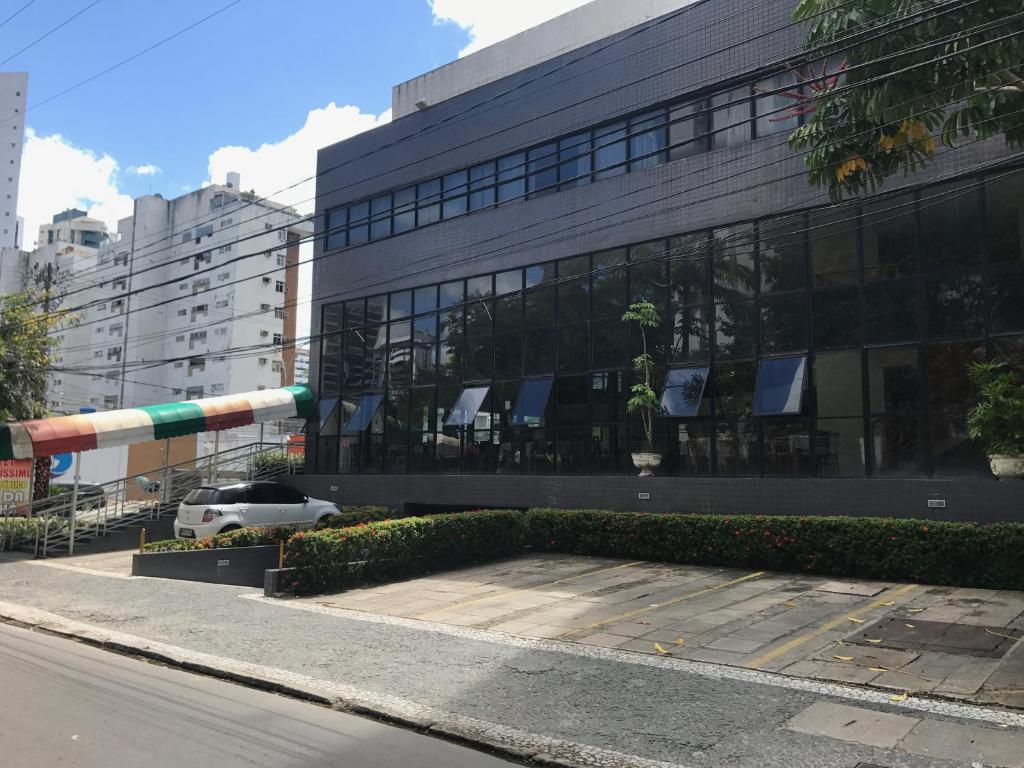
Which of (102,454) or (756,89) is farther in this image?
(102,454)

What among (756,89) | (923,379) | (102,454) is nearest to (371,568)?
(923,379)

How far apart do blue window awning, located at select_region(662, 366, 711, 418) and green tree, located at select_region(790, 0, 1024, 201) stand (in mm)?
6470

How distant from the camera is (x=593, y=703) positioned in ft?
22.0

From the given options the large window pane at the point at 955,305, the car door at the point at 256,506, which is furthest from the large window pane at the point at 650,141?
the car door at the point at 256,506

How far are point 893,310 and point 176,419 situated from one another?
18.2 m

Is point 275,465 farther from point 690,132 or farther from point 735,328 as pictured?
point 690,132

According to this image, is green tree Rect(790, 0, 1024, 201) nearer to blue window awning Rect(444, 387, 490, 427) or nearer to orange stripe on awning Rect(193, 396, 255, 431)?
blue window awning Rect(444, 387, 490, 427)

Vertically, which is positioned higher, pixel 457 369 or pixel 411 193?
pixel 411 193

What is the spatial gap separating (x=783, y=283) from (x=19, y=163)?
350ft

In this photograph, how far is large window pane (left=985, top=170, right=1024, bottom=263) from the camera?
521 inches

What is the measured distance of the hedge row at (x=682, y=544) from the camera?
1141 cm

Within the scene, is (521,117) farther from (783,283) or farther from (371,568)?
(371,568)

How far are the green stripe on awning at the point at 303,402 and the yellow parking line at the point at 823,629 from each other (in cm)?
1835

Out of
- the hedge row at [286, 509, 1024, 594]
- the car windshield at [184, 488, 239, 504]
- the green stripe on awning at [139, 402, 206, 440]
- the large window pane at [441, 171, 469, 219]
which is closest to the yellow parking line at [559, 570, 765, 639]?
the hedge row at [286, 509, 1024, 594]
